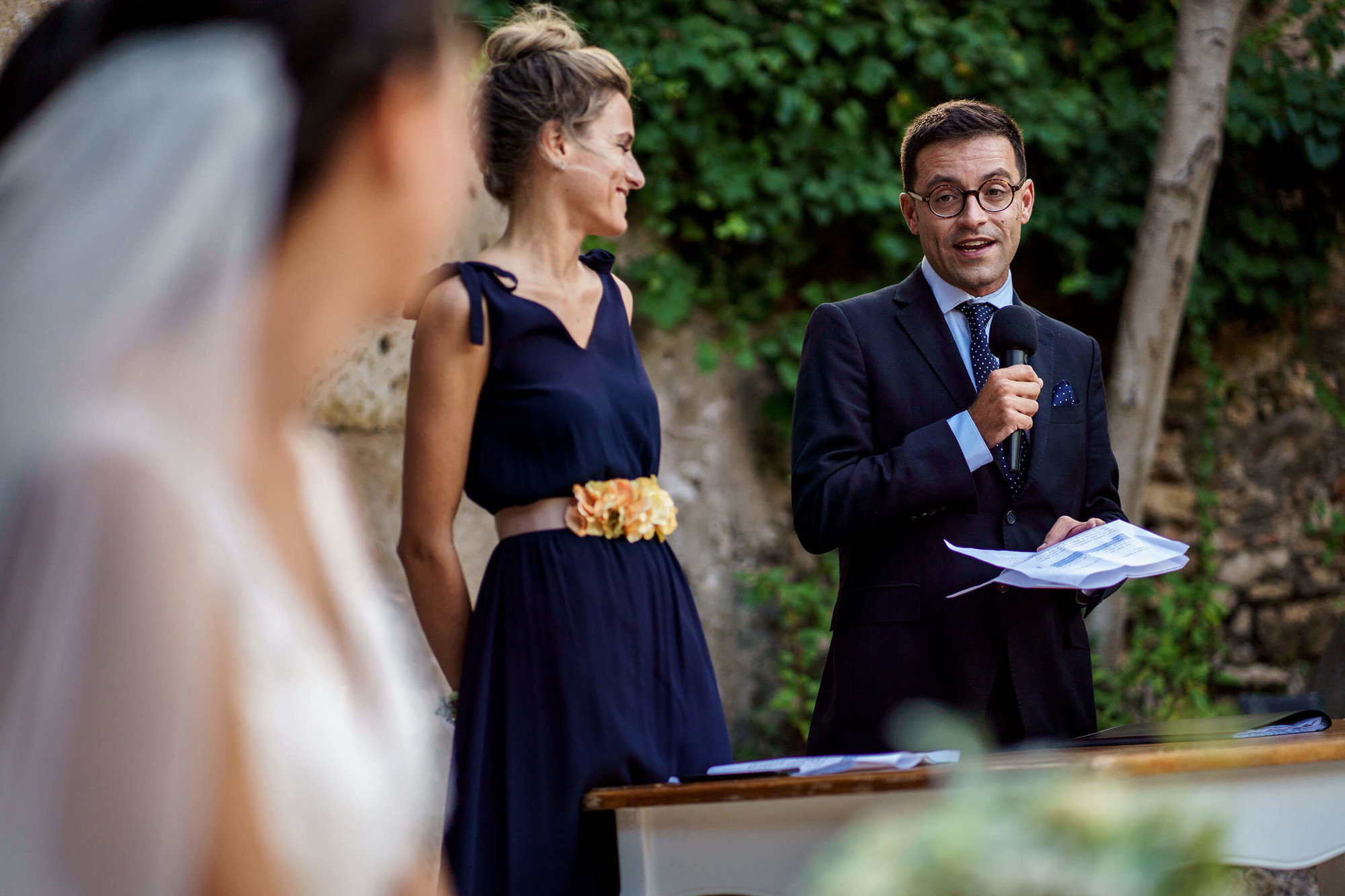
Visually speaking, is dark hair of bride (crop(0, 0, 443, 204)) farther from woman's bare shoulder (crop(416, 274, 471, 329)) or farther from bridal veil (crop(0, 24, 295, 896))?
woman's bare shoulder (crop(416, 274, 471, 329))

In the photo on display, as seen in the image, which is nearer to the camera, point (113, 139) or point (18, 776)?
point (18, 776)

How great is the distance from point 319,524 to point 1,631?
0.92 feet

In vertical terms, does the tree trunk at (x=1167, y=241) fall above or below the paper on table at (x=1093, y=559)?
above

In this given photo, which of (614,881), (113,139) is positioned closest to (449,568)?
(614,881)

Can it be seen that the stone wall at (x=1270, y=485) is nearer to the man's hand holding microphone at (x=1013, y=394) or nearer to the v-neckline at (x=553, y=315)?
the man's hand holding microphone at (x=1013, y=394)

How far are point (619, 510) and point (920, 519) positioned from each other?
61 centimetres

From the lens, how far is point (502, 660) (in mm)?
2289

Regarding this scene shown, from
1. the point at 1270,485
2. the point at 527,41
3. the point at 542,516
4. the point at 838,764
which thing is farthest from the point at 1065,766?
the point at 1270,485

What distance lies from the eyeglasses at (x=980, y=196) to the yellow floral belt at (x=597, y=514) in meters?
0.88

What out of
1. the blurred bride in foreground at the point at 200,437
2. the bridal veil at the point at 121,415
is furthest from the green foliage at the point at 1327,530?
the bridal veil at the point at 121,415

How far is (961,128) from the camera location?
2.70 metres

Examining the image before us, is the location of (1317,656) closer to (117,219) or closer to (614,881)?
(614,881)

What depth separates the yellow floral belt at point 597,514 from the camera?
2.31 meters

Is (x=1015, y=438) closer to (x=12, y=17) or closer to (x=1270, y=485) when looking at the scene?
(x=12, y=17)
